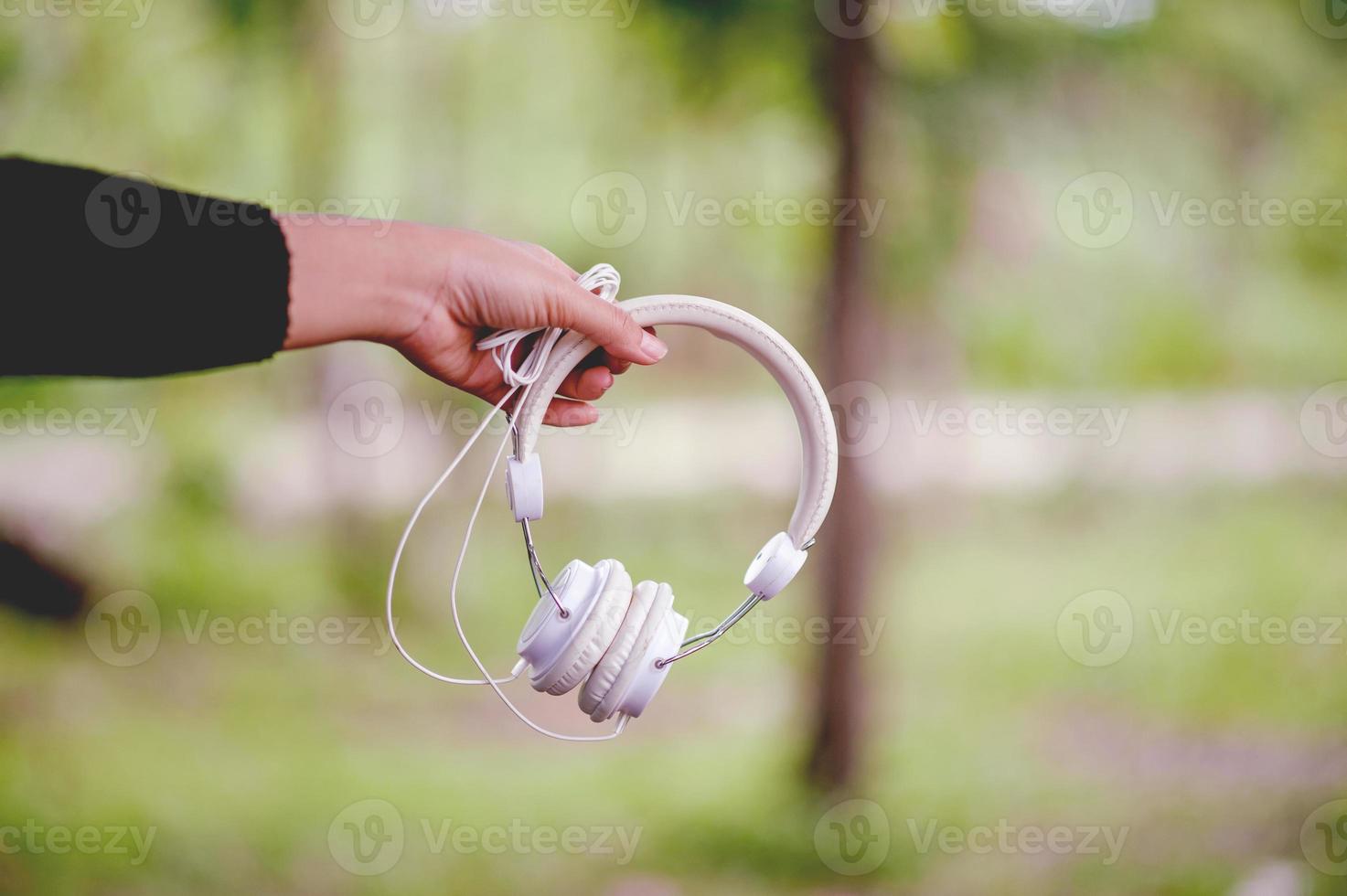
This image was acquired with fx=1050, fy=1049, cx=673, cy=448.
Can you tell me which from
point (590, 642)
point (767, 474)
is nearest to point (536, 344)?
point (590, 642)

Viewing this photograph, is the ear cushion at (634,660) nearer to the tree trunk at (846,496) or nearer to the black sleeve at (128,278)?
the black sleeve at (128,278)

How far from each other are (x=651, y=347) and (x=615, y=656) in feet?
1.24

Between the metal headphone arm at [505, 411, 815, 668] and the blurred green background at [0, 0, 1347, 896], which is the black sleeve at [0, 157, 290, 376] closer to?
the metal headphone arm at [505, 411, 815, 668]

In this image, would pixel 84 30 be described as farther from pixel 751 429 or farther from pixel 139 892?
pixel 751 429

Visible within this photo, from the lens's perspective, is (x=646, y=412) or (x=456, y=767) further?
(x=646, y=412)

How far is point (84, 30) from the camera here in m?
3.97

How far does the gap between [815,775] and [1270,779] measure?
5.17 ft

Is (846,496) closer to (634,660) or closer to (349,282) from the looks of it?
(634,660)

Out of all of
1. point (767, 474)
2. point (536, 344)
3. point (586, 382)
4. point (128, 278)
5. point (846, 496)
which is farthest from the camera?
point (767, 474)

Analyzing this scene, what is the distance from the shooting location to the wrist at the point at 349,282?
3.71 feet

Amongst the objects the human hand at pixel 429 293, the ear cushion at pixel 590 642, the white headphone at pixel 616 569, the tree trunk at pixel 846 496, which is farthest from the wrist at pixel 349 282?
the tree trunk at pixel 846 496

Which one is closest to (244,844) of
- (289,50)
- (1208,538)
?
(289,50)

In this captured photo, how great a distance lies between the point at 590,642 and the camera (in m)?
1.21

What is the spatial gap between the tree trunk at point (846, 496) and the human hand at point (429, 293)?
199 cm
